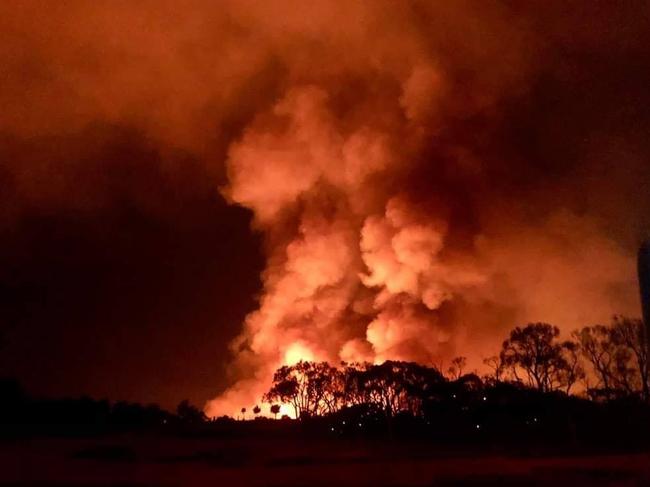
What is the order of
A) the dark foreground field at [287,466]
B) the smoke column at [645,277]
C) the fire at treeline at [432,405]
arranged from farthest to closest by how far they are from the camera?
the fire at treeline at [432,405] → the dark foreground field at [287,466] → the smoke column at [645,277]

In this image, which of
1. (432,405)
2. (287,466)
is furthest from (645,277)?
(432,405)

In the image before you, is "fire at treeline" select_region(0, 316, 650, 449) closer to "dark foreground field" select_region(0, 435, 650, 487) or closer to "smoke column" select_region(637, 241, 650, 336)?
"dark foreground field" select_region(0, 435, 650, 487)

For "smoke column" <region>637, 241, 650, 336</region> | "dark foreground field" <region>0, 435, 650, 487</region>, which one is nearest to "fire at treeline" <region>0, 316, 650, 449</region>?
"dark foreground field" <region>0, 435, 650, 487</region>

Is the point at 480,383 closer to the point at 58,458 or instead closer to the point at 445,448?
the point at 445,448

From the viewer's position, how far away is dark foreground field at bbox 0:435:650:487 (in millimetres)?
24828

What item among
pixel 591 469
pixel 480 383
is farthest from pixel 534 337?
pixel 591 469

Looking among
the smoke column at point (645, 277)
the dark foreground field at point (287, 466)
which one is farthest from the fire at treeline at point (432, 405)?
the smoke column at point (645, 277)

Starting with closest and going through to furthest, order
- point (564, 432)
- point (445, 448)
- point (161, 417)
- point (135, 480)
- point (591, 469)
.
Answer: point (135, 480) < point (591, 469) < point (445, 448) < point (564, 432) < point (161, 417)

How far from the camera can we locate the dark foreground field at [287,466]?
977 inches

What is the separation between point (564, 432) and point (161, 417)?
45.9 meters

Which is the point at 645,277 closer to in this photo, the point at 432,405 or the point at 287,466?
the point at 287,466

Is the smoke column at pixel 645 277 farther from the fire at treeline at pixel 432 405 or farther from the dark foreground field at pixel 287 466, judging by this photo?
the fire at treeline at pixel 432 405

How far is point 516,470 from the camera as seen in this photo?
28.9 m

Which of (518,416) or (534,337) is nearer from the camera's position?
(518,416)
